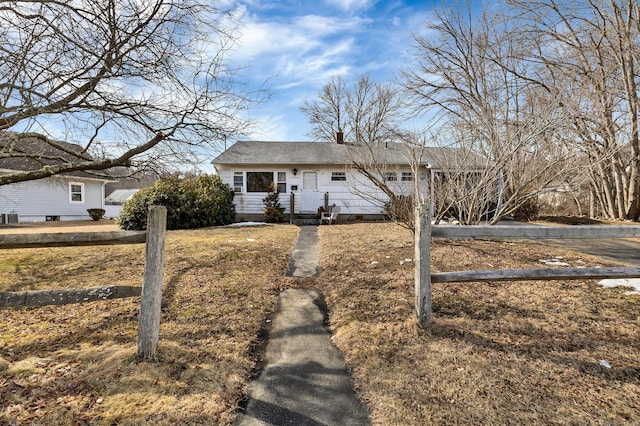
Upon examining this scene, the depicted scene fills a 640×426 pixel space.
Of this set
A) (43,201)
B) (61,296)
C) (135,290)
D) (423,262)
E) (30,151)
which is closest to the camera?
(61,296)

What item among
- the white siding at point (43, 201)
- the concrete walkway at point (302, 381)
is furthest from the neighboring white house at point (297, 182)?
the concrete walkway at point (302, 381)

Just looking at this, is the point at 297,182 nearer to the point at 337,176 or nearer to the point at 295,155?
the point at 295,155

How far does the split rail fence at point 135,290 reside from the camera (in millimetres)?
2992

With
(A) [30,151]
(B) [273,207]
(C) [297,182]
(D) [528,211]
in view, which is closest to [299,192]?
(C) [297,182]

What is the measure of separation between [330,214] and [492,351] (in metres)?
13.2

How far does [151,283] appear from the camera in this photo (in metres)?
3.05

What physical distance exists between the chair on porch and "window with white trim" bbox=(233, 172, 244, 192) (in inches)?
191

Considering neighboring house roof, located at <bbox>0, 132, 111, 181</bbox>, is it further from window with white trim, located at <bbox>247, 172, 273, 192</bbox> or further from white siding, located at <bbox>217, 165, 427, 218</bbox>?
window with white trim, located at <bbox>247, 172, 273, 192</bbox>

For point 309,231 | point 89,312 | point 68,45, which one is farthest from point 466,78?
point 89,312

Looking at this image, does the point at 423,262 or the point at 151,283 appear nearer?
the point at 151,283

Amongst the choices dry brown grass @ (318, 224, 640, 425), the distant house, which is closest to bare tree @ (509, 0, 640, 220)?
dry brown grass @ (318, 224, 640, 425)

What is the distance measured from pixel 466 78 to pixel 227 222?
45.6ft

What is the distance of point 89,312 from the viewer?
4.48 m

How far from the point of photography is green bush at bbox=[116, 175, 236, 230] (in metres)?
12.2
